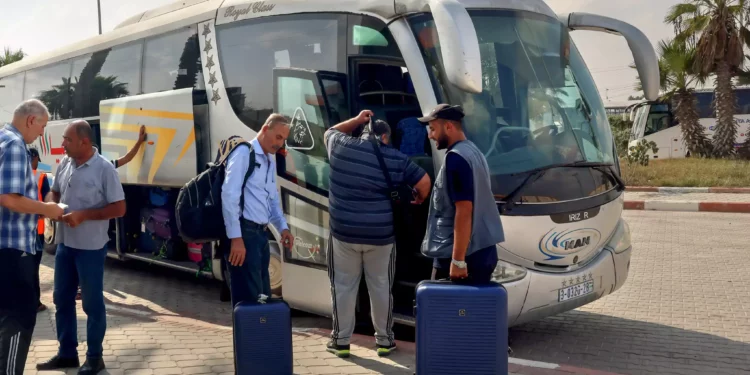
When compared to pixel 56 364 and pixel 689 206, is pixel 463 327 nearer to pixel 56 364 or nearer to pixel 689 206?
pixel 56 364

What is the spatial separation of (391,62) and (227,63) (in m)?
2.20

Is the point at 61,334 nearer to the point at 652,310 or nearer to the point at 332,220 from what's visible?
the point at 332,220

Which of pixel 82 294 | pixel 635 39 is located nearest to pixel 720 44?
pixel 635 39

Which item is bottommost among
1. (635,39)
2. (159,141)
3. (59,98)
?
(159,141)

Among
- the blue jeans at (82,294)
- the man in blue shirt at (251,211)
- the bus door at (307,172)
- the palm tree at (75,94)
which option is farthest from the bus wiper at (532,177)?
the palm tree at (75,94)

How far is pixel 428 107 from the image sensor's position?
5.67 metres

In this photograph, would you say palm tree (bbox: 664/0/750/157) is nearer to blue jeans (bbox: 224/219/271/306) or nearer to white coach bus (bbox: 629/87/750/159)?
white coach bus (bbox: 629/87/750/159)

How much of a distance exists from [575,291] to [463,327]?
6.06ft

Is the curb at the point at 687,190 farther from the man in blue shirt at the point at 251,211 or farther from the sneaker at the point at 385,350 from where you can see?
the man in blue shirt at the point at 251,211

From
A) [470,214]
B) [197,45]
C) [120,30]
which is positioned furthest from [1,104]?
[470,214]

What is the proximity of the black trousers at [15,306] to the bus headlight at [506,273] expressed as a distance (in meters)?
3.19

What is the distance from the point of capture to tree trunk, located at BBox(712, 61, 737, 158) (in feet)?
82.1

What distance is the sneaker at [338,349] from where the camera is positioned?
5438 mm

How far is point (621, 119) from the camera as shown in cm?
3011
